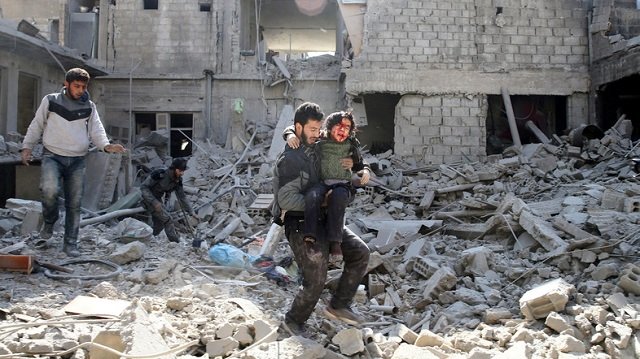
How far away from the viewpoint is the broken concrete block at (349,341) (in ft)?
12.8

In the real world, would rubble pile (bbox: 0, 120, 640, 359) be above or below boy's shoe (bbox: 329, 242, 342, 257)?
below

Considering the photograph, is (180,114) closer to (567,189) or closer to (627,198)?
(567,189)

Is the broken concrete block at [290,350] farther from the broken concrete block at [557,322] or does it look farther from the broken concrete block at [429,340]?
the broken concrete block at [557,322]

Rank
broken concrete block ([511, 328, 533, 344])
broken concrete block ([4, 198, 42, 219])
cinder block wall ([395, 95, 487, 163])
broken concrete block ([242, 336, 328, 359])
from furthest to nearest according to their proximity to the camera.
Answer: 1. cinder block wall ([395, 95, 487, 163])
2. broken concrete block ([4, 198, 42, 219])
3. broken concrete block ([511, 328, 533, 344])
4. broken concrete block ([242, 336, 328, 359])

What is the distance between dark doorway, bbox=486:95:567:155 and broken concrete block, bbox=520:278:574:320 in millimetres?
10278

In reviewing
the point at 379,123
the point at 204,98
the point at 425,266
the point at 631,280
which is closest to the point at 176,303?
the point at 425,266

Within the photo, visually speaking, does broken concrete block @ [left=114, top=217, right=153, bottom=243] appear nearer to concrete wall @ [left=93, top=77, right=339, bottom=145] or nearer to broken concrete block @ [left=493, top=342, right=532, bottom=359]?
broken concrete block @ [left=493, top=342, right=532, bottom=359]

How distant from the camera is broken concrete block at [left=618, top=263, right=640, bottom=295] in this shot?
4766mm

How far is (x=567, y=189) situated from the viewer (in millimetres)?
9156

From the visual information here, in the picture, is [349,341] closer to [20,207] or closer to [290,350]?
[290,350]

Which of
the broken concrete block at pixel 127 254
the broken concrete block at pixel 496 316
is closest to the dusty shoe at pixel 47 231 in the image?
the broken concrete block at pixel 127 254

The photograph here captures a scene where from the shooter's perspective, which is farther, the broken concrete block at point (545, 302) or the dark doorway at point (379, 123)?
the dark doorway at point (379, 123)

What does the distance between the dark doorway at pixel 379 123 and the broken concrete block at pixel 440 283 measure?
9333 mm

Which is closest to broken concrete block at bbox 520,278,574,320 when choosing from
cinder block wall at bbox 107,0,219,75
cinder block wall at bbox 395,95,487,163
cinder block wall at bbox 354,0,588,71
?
cinder block wall at bbox 395,95,487,163
